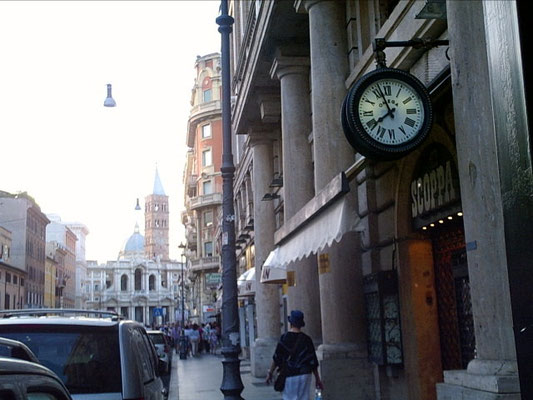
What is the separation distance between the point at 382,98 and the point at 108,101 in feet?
69.5

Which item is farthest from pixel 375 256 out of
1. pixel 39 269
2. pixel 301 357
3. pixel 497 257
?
pixel 39 269

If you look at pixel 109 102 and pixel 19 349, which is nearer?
pixel 19 349

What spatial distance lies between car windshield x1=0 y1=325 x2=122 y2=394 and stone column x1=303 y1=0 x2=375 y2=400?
19.7ft

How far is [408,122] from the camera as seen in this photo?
25.1 ft

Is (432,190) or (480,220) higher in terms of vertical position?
(432,190)

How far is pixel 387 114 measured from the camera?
7.71 meters

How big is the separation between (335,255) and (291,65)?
5570 mm

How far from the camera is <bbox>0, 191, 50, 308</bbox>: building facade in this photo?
67.2 meters

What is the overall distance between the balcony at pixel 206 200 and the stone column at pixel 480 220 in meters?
55.3

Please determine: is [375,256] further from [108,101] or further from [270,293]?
[108,101]

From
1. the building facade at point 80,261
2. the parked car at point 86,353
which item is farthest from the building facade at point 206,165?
the building facade at point 80,261

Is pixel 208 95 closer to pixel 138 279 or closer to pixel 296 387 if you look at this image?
pixel 296 387

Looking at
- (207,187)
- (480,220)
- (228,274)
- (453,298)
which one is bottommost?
(453,298)

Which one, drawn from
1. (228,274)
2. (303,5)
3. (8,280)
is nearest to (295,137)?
(303,5)
